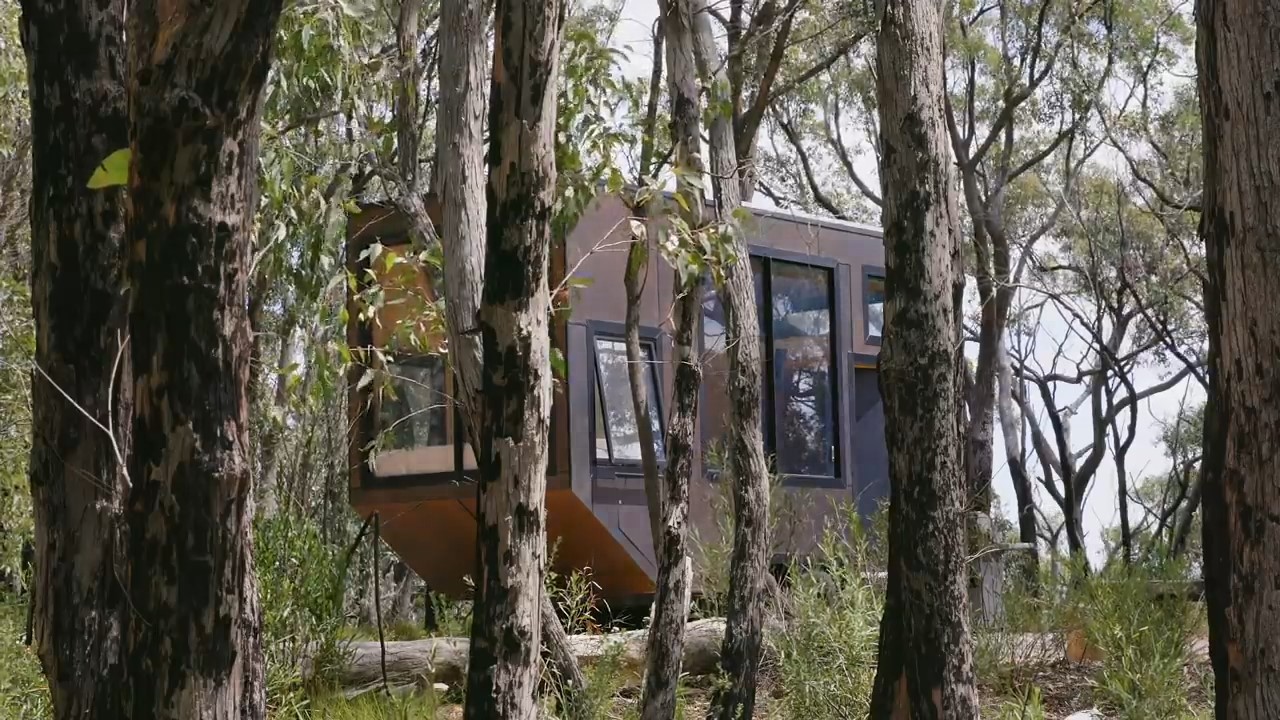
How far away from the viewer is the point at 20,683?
7227 millimetres

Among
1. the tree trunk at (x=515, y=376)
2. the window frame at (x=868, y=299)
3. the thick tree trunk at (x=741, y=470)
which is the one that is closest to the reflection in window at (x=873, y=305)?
the window frame at (x=868, y=299)

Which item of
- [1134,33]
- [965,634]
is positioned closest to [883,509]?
[965,634]

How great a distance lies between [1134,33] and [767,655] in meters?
12.4

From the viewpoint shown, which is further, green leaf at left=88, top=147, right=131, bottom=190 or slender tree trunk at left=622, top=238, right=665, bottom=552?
slender tree trunk at left=622, top=238, right=665, bottom=552

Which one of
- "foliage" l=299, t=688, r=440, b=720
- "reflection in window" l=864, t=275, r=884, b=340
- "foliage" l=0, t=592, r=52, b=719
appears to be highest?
"reflection in window" l=864, t=275, r=884, b=340

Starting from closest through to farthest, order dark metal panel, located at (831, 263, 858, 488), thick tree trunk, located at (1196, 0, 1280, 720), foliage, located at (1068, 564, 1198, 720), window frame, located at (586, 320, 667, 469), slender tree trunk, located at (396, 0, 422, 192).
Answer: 1. thick tree trunk, located at (1196, 0, 1280, 720)
2. foliage, located at (1068, 564, 1198, 720)
3. slender tree trunk, located at (396, 0, 422, 192)
4. window frame, located at (586, 320, 667, 469)
5. dark metal panel, located at (831, 263, 858, 488)

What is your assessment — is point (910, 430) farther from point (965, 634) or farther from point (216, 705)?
point (216, 705)

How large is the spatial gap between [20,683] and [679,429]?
3.83m

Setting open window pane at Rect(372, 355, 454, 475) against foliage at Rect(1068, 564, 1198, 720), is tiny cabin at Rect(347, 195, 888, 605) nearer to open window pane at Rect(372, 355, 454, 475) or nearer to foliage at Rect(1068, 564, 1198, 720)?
open window pane at Rect(372, 355, 454, 475)

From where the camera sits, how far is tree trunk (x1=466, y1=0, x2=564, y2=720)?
442cm

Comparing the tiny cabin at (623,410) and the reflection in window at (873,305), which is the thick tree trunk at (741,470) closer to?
the tiny cabin at (623,410)

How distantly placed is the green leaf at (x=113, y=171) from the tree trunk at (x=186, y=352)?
0.06 feet

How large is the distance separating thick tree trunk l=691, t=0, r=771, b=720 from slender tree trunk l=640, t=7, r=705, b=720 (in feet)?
0.59

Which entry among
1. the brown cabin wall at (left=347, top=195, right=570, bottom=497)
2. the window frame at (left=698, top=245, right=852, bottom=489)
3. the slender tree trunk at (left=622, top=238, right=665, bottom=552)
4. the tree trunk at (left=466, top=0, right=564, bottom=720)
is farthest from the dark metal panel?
the tree trunk at (left=466, top=0, right=564, bottom=720)
